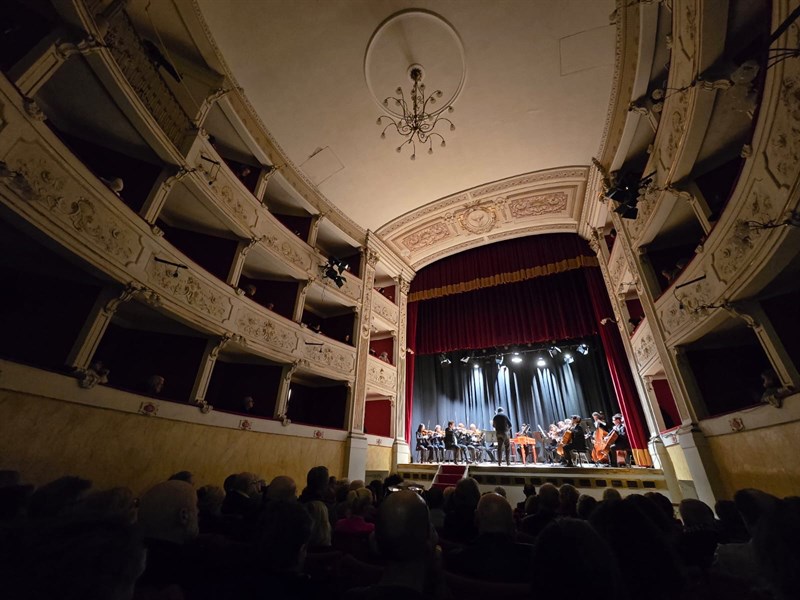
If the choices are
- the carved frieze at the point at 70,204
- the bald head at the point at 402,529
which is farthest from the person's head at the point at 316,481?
the carved frieze at the point at 70,204

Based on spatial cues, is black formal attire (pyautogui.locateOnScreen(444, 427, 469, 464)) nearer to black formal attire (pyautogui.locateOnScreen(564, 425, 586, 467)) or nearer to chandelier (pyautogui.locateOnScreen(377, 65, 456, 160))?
black formal attire (pyautogui.locateOnScreen(564, 425, 586, 467))

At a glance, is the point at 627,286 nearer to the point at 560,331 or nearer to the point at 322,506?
the point at 560,331

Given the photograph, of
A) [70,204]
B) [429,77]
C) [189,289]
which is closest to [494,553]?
[70,204]

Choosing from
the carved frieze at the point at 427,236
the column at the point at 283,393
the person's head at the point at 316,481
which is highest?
the carved frieze at the point at 427,236

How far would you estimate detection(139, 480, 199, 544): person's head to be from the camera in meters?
1.26

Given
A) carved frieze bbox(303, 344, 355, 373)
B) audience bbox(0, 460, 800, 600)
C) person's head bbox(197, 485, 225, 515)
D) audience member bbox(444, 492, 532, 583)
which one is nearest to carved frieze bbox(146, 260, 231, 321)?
carved frieze bbox(303, 344, 355, 373)

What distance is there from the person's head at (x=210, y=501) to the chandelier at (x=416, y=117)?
234 inches

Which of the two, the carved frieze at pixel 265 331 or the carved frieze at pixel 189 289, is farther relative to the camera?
the carved frieze at pixel 265 331

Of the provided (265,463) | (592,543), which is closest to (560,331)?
(265,463)

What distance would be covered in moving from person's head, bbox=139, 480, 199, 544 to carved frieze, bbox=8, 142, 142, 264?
3.44m

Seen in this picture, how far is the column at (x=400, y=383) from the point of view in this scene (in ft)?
28.1

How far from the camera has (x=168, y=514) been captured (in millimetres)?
1272

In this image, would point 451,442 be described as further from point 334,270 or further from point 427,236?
point 427,236

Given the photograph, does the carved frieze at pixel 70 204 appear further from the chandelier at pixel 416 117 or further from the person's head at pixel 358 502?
the chandelier at pixel 416 117
